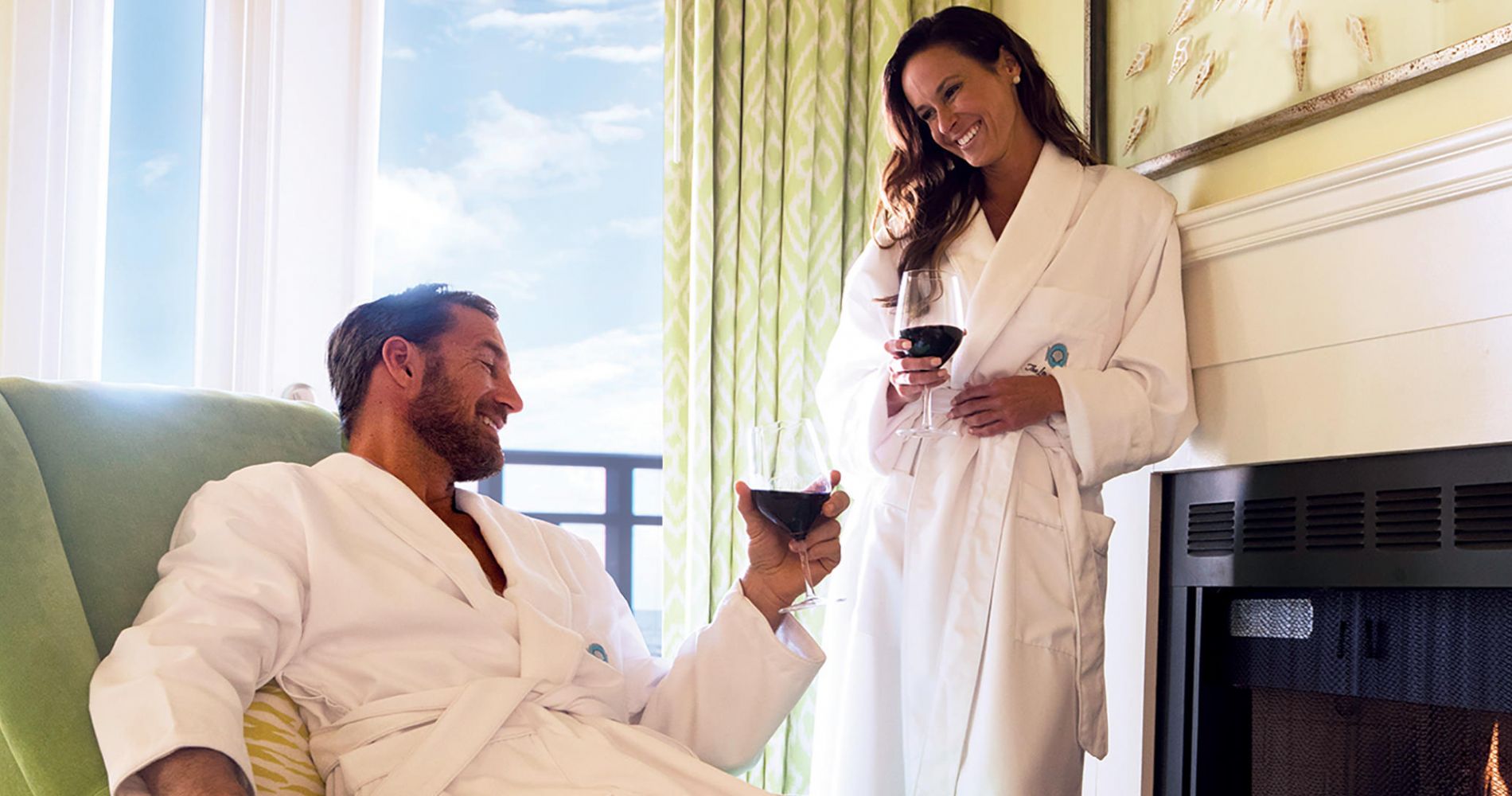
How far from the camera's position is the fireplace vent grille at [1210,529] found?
7.13ft

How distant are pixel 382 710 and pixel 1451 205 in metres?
1.48

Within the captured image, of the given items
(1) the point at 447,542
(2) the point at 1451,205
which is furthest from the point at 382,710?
(2) the point at 1451,205

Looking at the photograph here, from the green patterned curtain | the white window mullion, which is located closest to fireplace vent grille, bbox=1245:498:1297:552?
the green patterned curtain

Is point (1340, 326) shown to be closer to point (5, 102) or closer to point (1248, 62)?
point (1248, 62)

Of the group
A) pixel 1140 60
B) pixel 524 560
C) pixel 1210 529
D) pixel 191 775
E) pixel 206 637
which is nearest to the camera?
pixel 191 775

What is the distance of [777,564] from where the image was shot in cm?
165

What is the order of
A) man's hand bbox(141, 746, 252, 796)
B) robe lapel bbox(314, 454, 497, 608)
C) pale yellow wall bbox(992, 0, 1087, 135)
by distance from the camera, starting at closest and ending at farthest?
1. man's hand bbox(141, 746, 252, 796)
2. robe lapel bbox(314, 454, 497, 608)
3. pale yellow wall bbox(992, 0, 1087, 135)

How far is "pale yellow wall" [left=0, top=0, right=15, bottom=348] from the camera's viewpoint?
100 inches

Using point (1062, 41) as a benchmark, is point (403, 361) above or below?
below

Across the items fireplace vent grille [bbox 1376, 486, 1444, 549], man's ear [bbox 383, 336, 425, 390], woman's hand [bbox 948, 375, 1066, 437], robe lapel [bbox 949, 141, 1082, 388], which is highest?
robe lapel [bbox 949, 141, 1082, 388]

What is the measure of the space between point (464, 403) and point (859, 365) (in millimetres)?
756

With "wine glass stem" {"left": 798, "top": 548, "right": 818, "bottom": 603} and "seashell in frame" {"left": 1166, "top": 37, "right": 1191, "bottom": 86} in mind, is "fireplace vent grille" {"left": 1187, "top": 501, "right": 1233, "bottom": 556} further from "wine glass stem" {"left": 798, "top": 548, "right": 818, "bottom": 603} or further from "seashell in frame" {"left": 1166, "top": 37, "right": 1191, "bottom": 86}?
"wine glass stem" {"left": 798, "top": 548, "right": 818, "bottom": 603}

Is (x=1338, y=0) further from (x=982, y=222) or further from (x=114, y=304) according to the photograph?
(x=114, y=304)

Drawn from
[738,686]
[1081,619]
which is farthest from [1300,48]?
[738,686]
